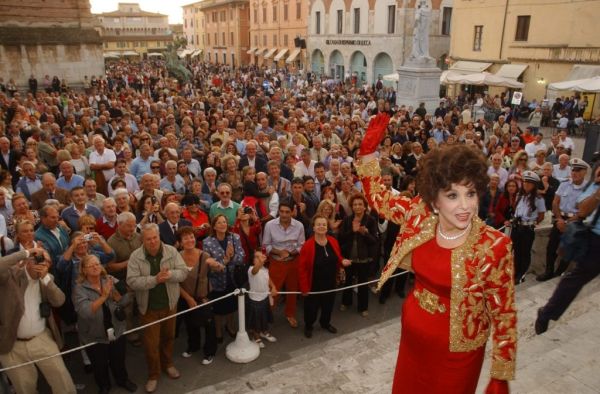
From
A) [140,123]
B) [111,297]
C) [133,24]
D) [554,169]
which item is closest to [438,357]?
[111,297]

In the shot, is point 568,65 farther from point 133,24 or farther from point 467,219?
point 133,24

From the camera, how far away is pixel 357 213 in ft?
20.4

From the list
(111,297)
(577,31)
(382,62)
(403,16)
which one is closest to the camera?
(111,297)

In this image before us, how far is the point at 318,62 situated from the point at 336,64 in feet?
10.3

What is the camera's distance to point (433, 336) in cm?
270

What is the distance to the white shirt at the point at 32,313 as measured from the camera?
4273mm

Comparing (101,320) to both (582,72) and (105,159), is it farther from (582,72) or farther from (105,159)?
(582,72)

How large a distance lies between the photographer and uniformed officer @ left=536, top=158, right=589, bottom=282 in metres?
5.69

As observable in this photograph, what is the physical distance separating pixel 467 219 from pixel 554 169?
7.07 m

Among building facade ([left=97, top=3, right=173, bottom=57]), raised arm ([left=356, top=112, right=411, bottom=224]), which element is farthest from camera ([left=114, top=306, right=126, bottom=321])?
building facade ([left=97, top=3, right=173, bottom=57])

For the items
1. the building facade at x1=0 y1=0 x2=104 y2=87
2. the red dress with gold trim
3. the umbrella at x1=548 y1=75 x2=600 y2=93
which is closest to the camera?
the red dress with gold trim

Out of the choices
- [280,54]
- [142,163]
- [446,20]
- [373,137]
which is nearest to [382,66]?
[446,20]

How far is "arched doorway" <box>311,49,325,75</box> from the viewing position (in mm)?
42822

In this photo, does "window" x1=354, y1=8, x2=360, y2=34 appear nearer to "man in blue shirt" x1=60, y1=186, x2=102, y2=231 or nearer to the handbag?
"man in blue shirt" x1=60, y1=186, x2=102, y2=231
